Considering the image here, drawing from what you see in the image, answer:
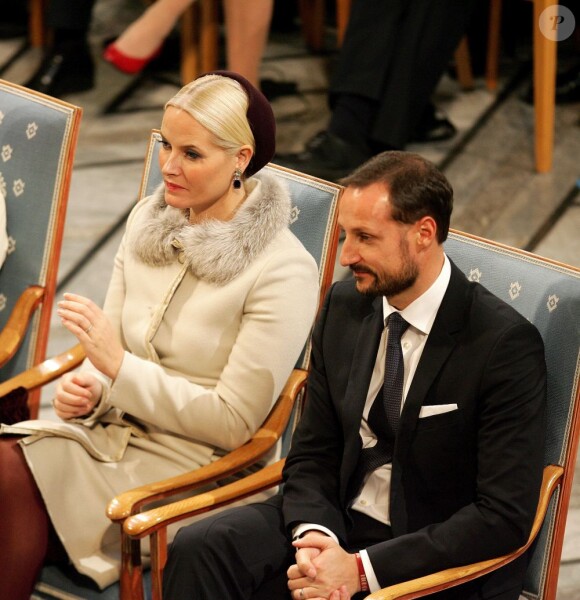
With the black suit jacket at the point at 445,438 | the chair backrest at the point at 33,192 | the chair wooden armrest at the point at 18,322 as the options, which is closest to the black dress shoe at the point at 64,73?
the chair backrest at the point at 33,192

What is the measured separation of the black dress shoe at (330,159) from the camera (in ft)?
13.2

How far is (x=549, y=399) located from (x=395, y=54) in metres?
1.98

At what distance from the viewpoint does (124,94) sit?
15.7 feet

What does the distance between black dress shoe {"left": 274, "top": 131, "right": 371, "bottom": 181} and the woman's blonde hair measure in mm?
1544

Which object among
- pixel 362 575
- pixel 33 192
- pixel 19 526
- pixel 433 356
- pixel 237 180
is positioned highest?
pixel 237 180

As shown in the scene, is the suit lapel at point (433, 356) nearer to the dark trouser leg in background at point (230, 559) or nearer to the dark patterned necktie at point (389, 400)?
the dark patterned necktie at point (389, 400)

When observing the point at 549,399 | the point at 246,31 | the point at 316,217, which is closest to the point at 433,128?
the point at 246,31

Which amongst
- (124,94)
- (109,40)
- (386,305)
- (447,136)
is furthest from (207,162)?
(109,40)

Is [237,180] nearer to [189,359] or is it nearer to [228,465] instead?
[189,359]

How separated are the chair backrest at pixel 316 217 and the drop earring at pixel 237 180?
5.0 inches

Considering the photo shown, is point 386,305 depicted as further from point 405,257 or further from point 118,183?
point 118,183

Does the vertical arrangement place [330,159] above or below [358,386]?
below

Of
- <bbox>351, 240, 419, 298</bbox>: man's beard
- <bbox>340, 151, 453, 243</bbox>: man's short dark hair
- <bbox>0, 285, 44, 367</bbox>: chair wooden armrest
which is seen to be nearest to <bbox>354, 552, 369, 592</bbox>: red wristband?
<bbox>351, 240, 419, 298</bbox>: man's beard

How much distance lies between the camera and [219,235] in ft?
8.17
